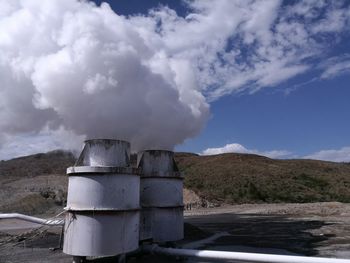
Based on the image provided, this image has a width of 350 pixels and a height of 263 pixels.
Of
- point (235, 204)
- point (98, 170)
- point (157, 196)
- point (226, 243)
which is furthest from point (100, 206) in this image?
point (235, 204)

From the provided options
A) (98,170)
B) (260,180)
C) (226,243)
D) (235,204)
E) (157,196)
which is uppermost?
(260,180)

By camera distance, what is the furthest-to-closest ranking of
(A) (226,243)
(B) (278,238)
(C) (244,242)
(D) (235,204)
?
(D) (235,204) → (B) (278,238) → (C) (244,242) → (A) (226,243)

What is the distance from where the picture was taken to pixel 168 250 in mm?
8938

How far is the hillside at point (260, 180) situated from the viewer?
44.7 meters

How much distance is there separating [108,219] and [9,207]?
1986cm

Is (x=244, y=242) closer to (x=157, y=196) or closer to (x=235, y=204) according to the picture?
(x=157, y=196)

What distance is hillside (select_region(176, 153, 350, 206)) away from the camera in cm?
4472

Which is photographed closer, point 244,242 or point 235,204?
point 244,242

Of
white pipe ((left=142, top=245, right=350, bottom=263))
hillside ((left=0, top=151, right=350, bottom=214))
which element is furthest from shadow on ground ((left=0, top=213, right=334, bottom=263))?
hillside ((left=0, top=151, right=350, bottom=214))

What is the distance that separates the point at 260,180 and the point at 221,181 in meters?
4.48

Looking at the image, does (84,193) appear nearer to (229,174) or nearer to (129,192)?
(129,192)

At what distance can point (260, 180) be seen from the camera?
166ft

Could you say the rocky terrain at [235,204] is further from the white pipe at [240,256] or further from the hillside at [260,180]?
the white pipe at [240,256]

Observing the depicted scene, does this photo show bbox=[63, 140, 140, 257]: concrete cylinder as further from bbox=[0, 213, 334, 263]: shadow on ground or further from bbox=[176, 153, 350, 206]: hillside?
bbox=[176, 153, 350, 206]: hillside
